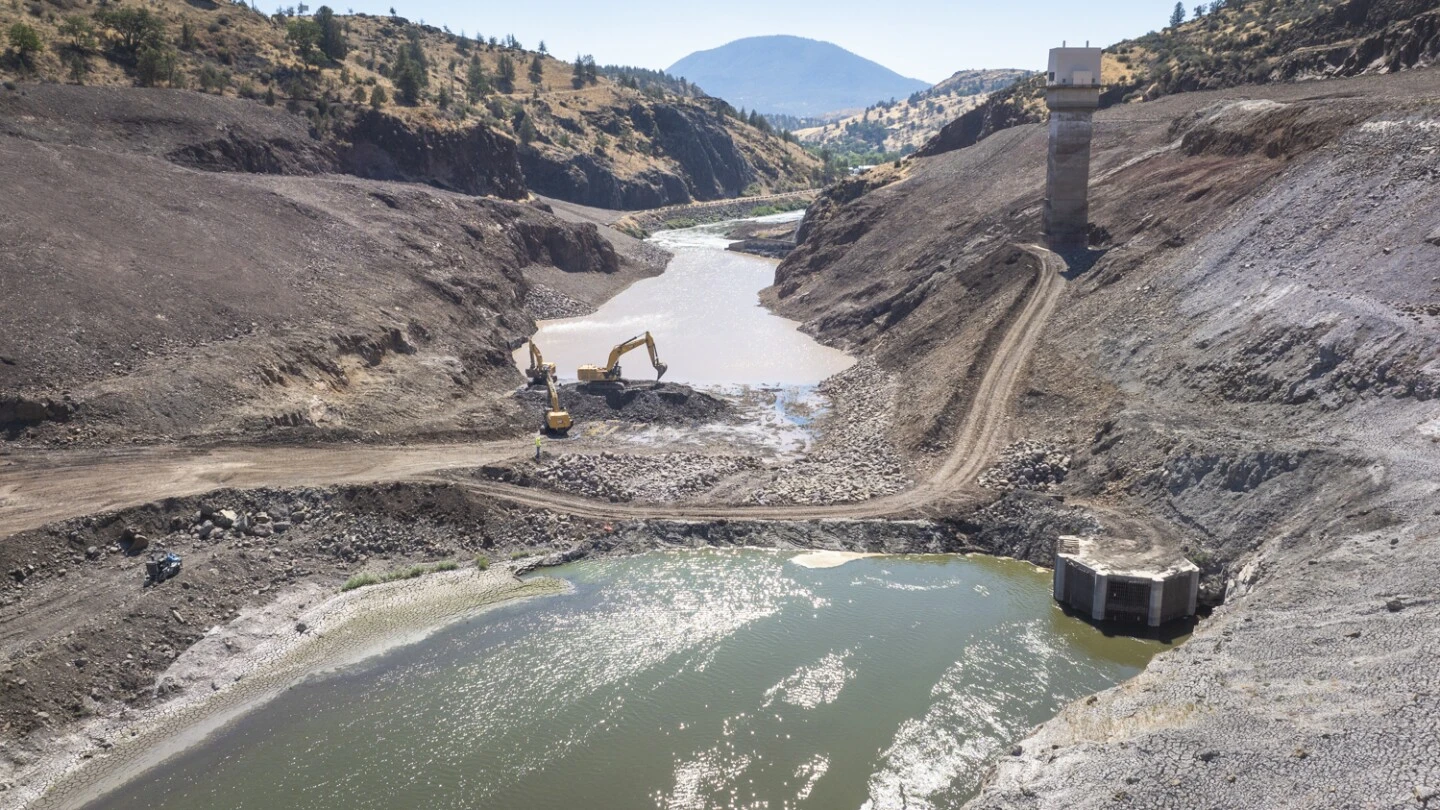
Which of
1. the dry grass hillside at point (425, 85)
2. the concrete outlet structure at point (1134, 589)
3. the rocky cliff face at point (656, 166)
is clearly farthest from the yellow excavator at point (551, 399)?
the rocky cliff face at point (656, 166)

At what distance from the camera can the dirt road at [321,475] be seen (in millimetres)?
24781

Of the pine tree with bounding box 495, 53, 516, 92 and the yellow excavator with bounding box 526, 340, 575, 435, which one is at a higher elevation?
the pine tree with bounding box 495, 53, 516, 92

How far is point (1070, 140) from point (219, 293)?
34983 millimetres

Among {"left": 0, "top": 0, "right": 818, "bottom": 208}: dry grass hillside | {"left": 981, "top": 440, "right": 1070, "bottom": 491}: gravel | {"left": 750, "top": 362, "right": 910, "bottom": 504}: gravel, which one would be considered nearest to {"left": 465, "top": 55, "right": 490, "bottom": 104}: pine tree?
{"left": 0, "top": 0, "right": 818, "bottom": 208}: dry grass hillside

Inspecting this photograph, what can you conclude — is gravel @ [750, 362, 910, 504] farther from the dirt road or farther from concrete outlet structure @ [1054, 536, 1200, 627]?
concrete outlet structure @ [1054, 536, 1200, 627]

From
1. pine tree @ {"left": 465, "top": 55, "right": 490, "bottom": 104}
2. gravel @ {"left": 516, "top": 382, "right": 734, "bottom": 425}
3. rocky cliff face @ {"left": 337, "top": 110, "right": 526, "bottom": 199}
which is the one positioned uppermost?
pine tree @ {"left": 465, "top": 55, "right": 490, "bottom": 104}

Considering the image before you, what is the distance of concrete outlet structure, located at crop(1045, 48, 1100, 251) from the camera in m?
41.5

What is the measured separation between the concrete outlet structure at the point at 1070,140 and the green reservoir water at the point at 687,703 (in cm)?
2366

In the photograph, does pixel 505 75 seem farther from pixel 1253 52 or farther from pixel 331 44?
pixel 1253 52

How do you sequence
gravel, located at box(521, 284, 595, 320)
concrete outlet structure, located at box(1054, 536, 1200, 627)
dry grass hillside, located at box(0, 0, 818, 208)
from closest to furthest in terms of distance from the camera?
concrete outlet structure, located at box(1054, 536, 1200, 627), gravel, located at box(521, 284, 595, 320), dry grass hillside, located at box(0, 0, 818, 208)

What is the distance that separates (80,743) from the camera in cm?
1825

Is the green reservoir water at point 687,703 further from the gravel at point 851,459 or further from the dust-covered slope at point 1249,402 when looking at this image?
the gravel at point 851,459

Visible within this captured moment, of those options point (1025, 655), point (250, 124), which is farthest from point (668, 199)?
point (1025, 655)

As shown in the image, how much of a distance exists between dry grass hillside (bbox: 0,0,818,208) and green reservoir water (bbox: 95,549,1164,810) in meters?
50.5
